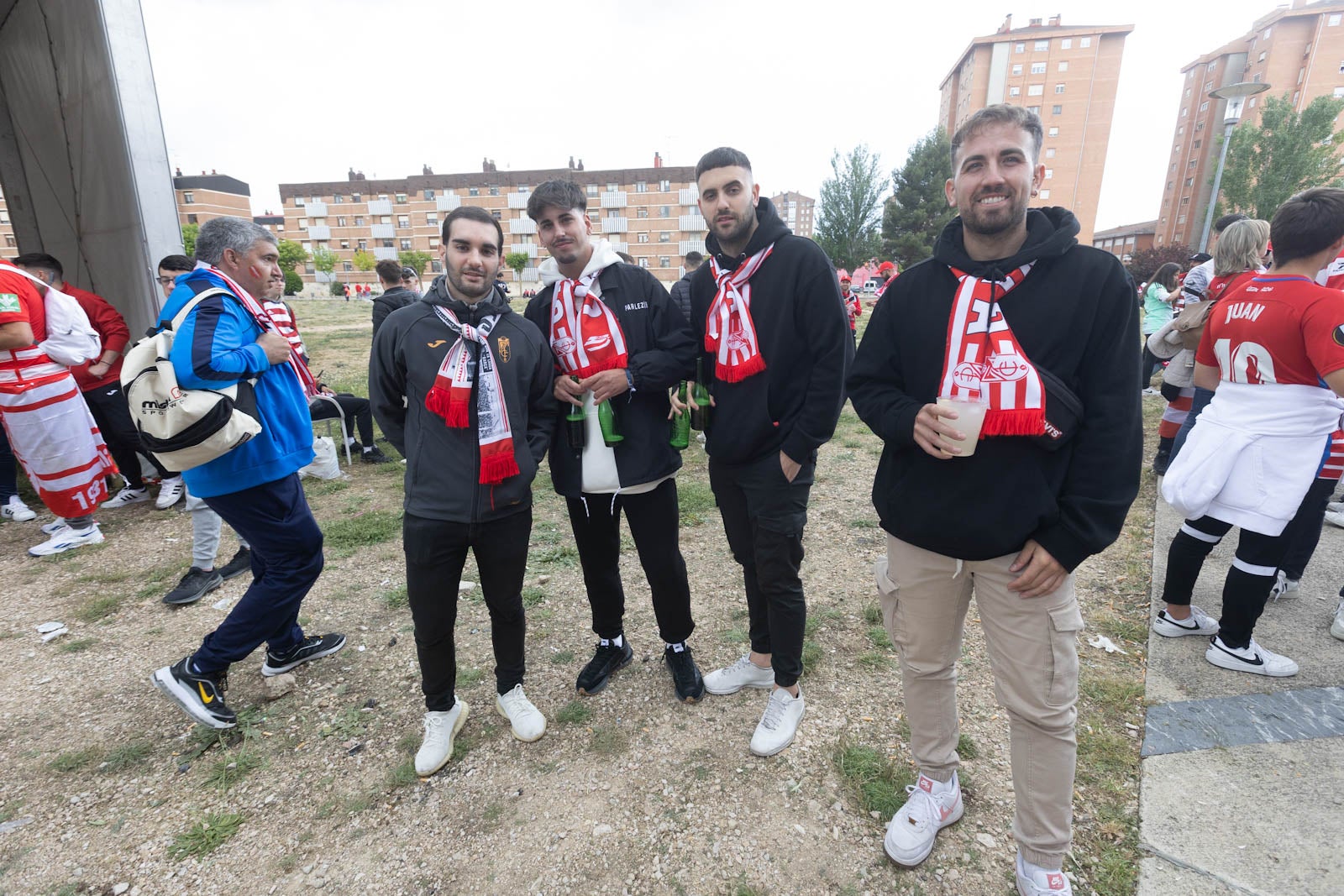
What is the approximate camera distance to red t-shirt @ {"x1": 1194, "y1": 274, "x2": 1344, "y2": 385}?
2242mm

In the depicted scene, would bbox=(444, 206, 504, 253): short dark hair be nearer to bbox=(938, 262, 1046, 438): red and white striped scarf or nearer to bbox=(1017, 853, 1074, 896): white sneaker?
bbox=(938, 262, 1046, 438): red and white striped scarf

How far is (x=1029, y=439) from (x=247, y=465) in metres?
3.04

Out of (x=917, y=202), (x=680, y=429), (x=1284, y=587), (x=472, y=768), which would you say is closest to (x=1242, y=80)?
(x=917, y=202)

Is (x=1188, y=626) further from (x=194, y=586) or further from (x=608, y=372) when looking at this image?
(x=194, y=586)

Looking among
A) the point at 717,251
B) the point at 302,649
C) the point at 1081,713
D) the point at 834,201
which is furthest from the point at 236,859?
the point at 834,201

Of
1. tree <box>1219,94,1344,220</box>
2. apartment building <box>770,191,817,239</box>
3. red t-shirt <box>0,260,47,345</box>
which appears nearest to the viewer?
red t-shirt <box>0,260,47,345</box>

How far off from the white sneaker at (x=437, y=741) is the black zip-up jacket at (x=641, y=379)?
1.10 meters

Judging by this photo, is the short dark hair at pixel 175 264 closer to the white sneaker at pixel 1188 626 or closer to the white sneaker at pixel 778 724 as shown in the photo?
the white sneaker at pixel 778 724

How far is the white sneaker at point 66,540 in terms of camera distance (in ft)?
14.8

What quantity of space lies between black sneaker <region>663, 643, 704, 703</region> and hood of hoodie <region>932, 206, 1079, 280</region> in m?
2.09

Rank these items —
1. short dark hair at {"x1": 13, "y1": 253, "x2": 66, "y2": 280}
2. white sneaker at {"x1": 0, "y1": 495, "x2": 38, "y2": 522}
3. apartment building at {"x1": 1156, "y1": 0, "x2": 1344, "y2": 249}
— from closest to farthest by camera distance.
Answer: short dark hair at {"x1": 13, "y1": 253, "x2": 66, "y2": 280}
white sneaker at {"x1": 0, "y1": 495, "x2": 38, "y2": 522}
apartment building at {"x1": 1156, "y1": 0, "x2": 1344, "y2": 249}

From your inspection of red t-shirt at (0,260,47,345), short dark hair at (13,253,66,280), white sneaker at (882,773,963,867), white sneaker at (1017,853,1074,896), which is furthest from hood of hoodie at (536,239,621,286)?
short dark hair at (13,253,66,280)

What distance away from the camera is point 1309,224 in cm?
235

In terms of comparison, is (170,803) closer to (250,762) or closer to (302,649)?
(250,762)
